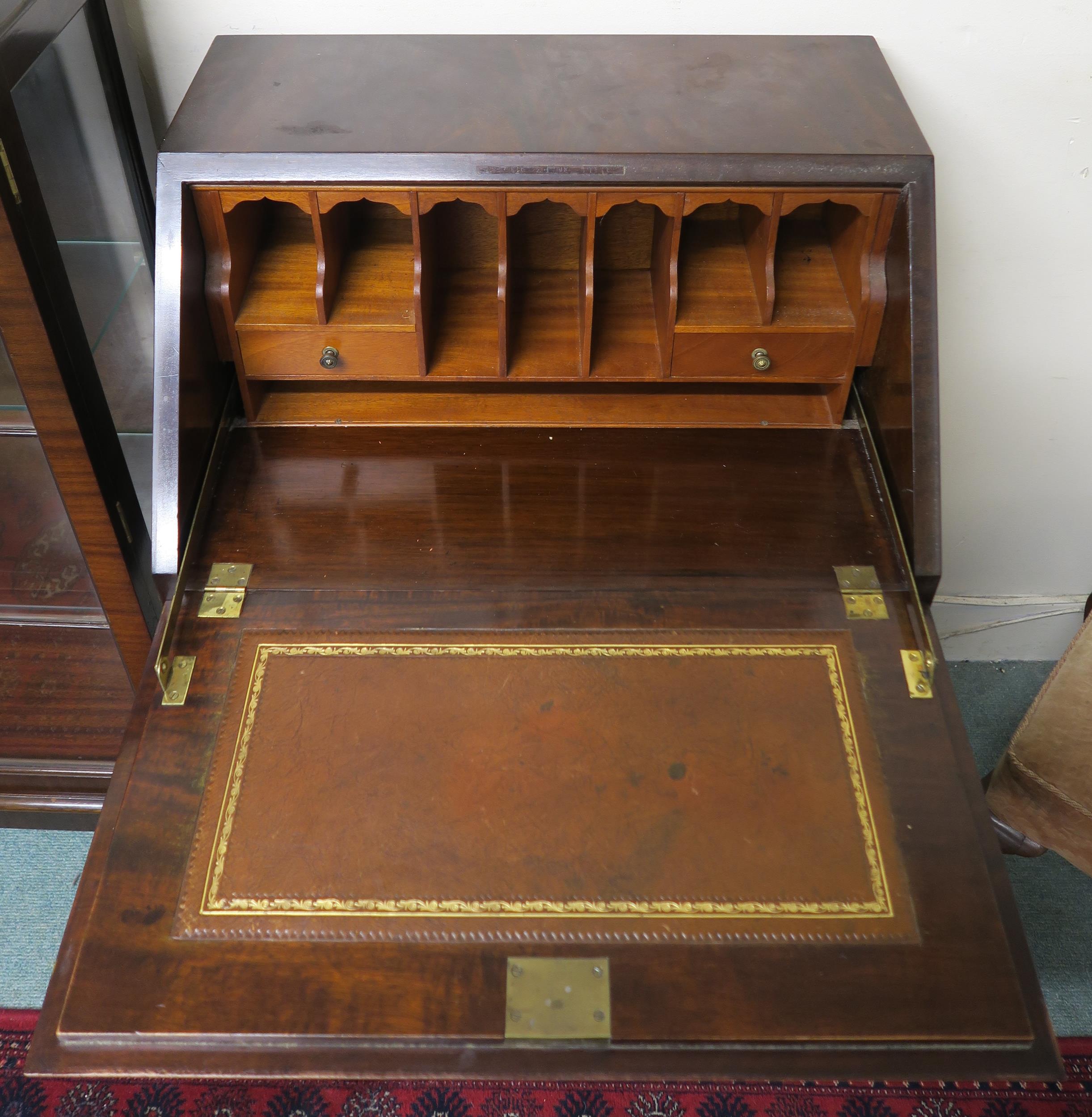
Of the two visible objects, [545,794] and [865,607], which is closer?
[545,794]

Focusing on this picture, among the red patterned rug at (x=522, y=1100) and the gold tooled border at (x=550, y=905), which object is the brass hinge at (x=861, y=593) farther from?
the red patterned rug at (x=522, y=1100)

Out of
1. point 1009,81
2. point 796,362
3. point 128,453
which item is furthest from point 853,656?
point 128,453

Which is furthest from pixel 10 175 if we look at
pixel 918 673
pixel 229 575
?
pixel 918 673

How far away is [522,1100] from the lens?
170 centimetres

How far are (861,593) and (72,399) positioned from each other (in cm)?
106

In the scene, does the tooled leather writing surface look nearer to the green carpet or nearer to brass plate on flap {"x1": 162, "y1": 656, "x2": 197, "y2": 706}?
brass plate on flap {"x1": 162, "y1": 656, "x2": 197, "y2": 706}

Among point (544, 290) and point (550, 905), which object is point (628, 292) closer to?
point (544, 290)

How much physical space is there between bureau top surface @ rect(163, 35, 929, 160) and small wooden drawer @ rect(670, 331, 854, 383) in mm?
225

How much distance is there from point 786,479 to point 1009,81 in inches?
29.1

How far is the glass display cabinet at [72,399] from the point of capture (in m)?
1.21

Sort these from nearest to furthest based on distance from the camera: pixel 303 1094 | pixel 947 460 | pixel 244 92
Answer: pixel 244 92 < pixel 303 1094 < pixel 947 460

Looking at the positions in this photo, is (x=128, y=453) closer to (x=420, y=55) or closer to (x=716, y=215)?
(x=420, y=55)

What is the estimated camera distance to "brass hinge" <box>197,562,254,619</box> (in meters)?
1.17

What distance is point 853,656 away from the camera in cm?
114
